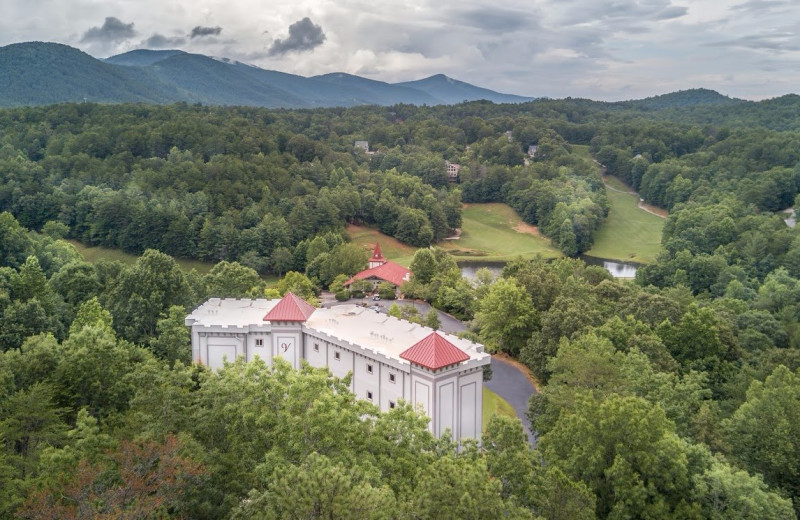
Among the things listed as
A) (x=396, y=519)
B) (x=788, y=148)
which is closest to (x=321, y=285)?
(x=396, y=519)

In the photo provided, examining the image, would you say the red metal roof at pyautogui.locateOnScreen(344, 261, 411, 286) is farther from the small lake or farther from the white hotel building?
the white hotel building

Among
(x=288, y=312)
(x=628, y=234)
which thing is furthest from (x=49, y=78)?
(x=288, y=312)

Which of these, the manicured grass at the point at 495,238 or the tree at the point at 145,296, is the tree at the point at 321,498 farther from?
the manicured grass at the point at 495,238

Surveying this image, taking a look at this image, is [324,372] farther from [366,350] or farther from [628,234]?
[628,234]

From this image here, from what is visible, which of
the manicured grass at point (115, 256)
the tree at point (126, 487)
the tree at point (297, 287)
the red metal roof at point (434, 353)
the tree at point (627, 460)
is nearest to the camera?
the tree at point (126, 487)

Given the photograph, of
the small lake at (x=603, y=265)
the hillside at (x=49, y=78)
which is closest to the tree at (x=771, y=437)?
the small lake at (x=603, y=265)

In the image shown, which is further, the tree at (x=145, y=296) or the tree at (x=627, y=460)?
the tree at (x=145, y=296)

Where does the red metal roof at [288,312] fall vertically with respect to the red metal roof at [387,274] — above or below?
above

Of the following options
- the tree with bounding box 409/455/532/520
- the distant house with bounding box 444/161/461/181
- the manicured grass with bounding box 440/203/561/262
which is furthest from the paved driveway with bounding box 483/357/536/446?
the distant house with bounding box 444/161/461/181
